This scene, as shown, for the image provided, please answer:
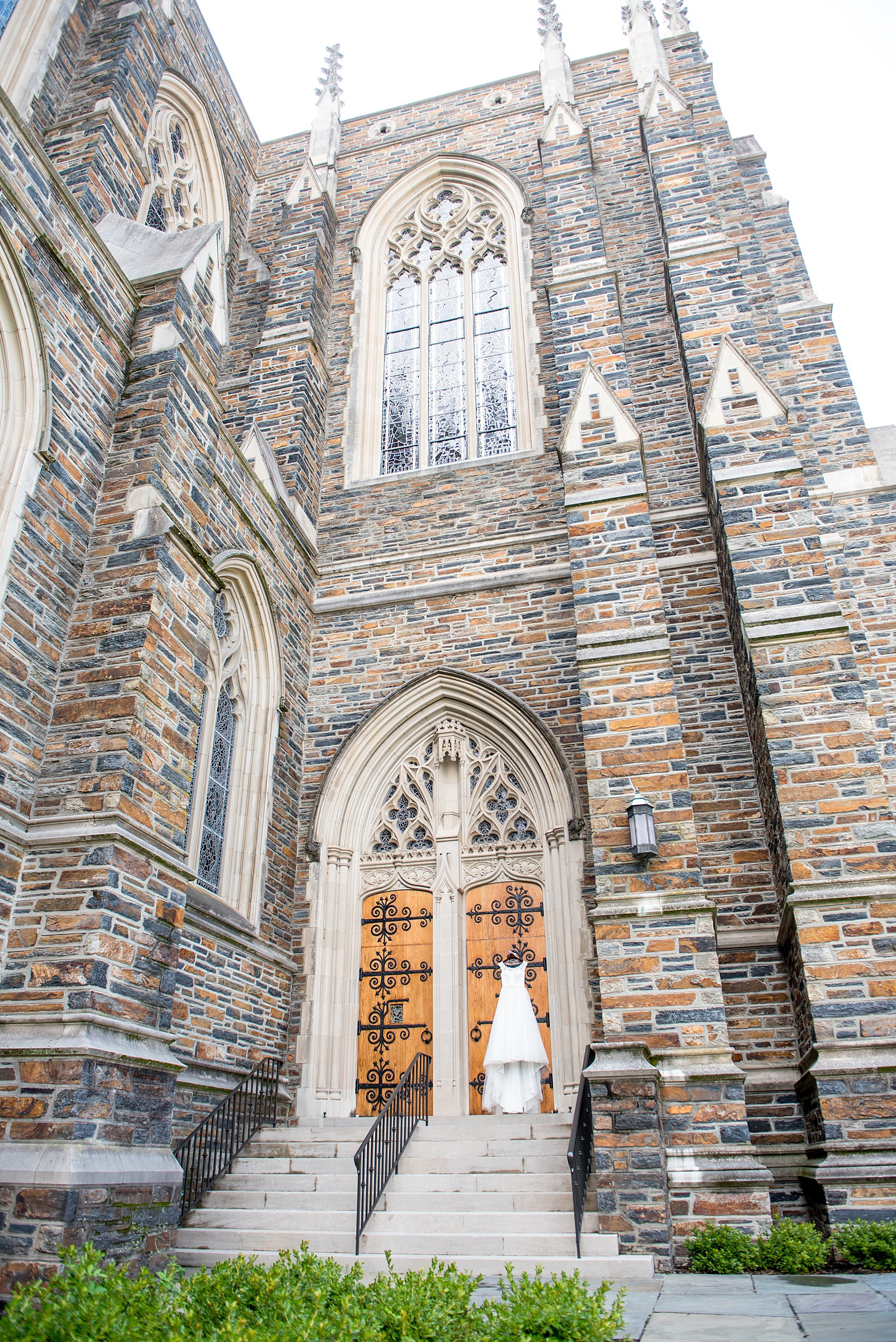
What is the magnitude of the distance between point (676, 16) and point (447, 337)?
7.18 meters

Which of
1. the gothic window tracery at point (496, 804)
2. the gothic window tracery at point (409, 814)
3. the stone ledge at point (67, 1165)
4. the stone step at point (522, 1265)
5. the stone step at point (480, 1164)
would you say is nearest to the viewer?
the stone ledge at point (67, 1165)

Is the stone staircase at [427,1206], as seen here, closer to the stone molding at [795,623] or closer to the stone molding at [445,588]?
the stone molding at [795,623]

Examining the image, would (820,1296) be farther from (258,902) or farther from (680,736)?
(258,902)

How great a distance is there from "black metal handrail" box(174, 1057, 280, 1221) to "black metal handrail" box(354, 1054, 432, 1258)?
121cm

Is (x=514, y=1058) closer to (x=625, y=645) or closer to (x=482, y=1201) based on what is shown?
(x=482, y=1201)

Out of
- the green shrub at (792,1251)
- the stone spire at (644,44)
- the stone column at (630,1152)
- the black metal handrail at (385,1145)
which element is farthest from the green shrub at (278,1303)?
the stone spire at (644,44)

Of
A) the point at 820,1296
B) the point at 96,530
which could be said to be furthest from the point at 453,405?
the point at 820,1296

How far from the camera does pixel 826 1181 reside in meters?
6.04

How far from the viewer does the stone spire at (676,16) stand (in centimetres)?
1500

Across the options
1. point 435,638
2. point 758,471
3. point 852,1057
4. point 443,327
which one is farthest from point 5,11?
point 852,1057

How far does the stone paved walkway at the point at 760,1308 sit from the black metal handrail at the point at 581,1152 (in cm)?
44

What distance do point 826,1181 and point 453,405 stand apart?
32.8 ft

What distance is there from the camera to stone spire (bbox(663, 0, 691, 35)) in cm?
1500

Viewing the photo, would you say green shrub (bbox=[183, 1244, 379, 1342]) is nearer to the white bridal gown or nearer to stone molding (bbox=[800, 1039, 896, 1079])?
the white bridal gown
